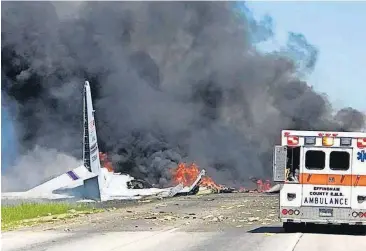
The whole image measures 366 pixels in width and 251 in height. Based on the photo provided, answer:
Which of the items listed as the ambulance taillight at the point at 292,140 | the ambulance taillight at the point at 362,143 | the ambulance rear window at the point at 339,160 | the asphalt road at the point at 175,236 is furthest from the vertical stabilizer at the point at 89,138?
the ambulance taillight at the point at 362,143

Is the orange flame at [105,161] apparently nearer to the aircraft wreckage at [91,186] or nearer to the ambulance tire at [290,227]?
the aircraft wreckage at [91,186]

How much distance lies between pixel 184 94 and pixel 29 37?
20.5 m

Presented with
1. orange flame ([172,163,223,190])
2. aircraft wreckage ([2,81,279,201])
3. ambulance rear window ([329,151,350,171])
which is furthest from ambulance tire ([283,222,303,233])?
orange flame ([172,163,223,190])

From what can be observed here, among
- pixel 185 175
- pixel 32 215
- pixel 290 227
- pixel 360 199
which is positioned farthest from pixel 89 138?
pixel 360 199

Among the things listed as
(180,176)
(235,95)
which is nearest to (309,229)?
(180,176)

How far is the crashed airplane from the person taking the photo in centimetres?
5741

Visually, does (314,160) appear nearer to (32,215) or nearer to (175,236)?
(175,236)

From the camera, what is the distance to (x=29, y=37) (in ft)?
275

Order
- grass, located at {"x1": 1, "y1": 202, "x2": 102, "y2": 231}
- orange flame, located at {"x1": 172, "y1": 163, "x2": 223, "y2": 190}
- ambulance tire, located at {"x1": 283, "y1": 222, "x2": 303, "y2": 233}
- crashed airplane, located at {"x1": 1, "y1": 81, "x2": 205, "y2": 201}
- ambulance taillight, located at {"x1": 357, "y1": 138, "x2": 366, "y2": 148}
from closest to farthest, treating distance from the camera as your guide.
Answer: ambulance taillight, located at {"x1": 357, "y1": 138, "x2": 366, "y2": 148}, ambulance tire, located at {"x1": 283, "y1": 222, "x2": 303, "y2": 233}, grass, located at {"x1": 1, "y1": 202, "x2": 102, "y2": 231}, crashed airplane, located at {"x1": 1, "y1": 81, "x2": 205, "y2": 201}, orange flame, located at {"x1": 172, "y1": 163, "x2": 223, "y2": 190}

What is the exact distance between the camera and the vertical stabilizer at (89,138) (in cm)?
6662

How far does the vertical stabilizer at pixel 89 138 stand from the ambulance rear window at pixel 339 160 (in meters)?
44.4

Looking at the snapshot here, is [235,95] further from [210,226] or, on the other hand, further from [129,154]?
[210,226]

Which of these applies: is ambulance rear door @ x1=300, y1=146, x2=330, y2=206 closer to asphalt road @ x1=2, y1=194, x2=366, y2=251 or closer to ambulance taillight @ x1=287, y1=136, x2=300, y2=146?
ambulance taillight @ x1=287, y1=136, x2=300, y2=146

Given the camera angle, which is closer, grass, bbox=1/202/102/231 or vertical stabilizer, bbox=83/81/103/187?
grass, bbox=1/202/102/231
